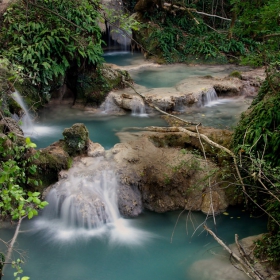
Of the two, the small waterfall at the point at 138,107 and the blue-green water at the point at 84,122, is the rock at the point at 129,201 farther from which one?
the small waterfall at the point at 138,107

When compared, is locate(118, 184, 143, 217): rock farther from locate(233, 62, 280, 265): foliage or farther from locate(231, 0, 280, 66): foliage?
locate(231, 0, 280, 66): foliage

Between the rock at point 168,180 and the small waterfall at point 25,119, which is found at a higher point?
the small waterfall at point 25,119

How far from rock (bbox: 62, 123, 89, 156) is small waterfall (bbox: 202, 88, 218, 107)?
19.5ft

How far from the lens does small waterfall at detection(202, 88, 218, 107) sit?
13031 mm

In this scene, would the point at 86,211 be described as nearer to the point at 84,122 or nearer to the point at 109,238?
the point at 109,238

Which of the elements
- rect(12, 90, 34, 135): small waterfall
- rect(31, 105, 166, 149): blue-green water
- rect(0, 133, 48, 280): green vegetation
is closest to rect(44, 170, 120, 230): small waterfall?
rect(31, 105, 166, 149): blue-green water

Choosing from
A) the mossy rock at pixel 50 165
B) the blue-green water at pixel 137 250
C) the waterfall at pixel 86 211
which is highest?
the mossy rock at pixel 50 165

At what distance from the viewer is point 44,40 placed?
37.9 feet

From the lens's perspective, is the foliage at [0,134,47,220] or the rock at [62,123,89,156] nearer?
the foliage at [0,134,47,220]

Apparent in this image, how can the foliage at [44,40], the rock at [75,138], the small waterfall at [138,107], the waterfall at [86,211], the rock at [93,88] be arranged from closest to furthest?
the waterfall at [86,211], the rock at [75,138], the foliage at [44,40], the small waterfall at [138,107], the rock at [93,88]

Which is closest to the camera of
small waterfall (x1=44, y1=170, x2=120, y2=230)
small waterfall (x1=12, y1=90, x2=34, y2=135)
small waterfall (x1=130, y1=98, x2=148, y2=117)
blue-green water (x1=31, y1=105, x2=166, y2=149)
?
small waterfall (x1=44, y1=170, x2=120, y2=230)

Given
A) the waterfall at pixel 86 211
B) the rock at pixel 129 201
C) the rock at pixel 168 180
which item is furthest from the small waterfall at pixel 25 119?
the rock at pixel 129 201

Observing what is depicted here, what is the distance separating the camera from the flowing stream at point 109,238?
20.3ft

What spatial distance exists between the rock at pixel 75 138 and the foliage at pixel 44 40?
374 centimetres
